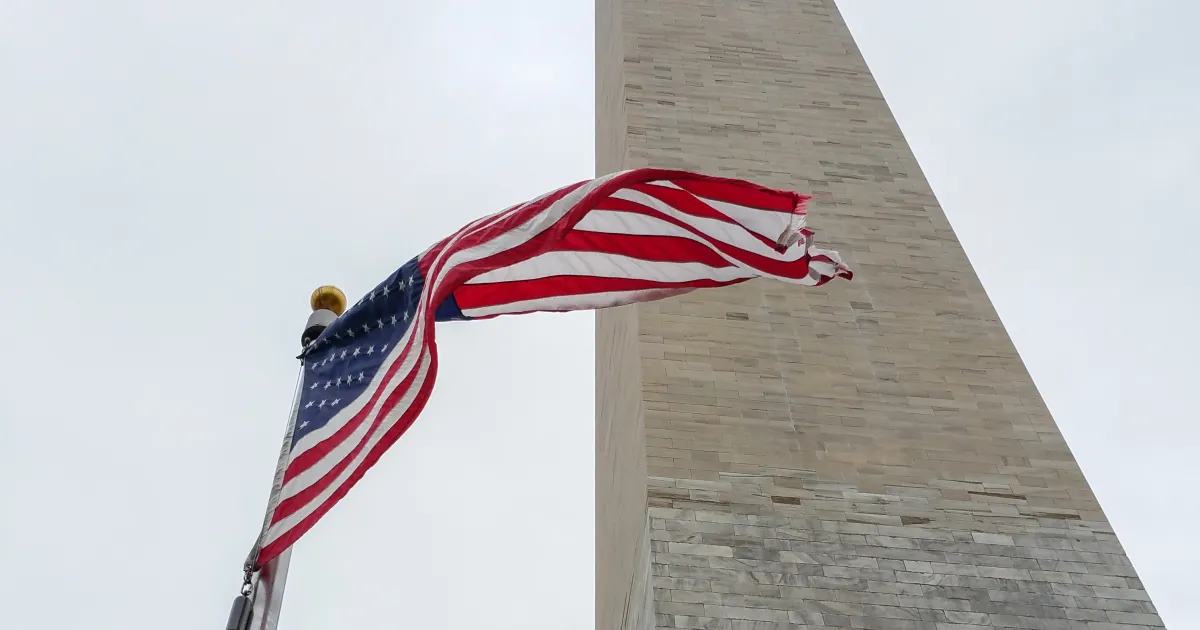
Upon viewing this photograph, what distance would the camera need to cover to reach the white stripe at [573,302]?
466 cm

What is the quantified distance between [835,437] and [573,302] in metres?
2.18

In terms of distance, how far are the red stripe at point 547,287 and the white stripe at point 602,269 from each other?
0.02m

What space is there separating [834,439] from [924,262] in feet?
6.75

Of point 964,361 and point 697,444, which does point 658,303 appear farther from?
point 964,361

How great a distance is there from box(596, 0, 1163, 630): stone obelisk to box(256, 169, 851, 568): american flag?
1.37 metres

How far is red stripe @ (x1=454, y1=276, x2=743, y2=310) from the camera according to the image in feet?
15.2

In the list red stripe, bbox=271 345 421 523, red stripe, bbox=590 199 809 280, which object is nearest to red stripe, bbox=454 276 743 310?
red stripe, bbox=590 199 809 280

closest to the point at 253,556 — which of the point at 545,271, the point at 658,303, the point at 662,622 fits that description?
the point at 545,271

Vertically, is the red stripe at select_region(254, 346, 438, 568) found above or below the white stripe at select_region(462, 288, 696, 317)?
below

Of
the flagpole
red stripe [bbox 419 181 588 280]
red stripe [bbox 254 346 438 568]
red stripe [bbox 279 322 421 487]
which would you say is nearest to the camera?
the flagpole

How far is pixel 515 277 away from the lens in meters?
4.72

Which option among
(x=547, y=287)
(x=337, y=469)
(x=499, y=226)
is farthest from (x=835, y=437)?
(x=337, y=469)

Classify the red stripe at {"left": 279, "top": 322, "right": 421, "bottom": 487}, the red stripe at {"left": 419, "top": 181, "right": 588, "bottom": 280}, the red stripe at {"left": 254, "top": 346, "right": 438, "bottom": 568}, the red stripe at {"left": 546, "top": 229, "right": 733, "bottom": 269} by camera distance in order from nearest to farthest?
the red stripe at {"left": 254, "top": 346, "right": 438, "bottom": 568}, the red stripe at {"left": 279, "top": 322, "right": 421, "bottom": 487}, the red stripe at {"left": 419, "top": 181, "right": 588, "bottom": 280}, the red stripe at {"left": 546, "top": 229, "right": 733, "bottom": 269}

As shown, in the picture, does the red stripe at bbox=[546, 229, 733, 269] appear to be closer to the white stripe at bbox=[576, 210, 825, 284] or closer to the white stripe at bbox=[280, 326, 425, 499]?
the white stripe at bbox=[576, 210, 825, 284]
